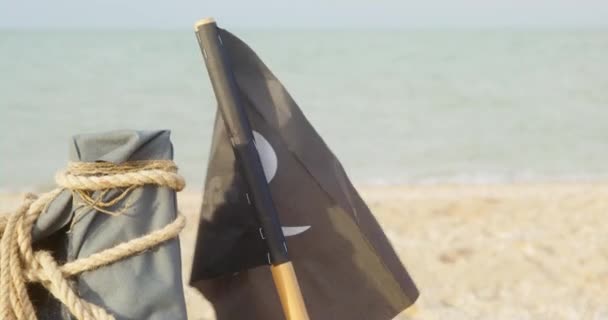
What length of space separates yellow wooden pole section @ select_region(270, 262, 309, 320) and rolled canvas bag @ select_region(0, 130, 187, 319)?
0.24m

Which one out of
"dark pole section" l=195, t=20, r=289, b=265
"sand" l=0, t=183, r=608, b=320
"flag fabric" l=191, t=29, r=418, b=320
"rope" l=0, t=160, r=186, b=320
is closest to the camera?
"rope" l=0, t=160, r=186, b=320

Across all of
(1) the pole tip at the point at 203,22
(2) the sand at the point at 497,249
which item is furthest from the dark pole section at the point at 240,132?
(2) the sand at the point at 497,249

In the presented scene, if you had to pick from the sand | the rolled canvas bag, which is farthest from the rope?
the sand

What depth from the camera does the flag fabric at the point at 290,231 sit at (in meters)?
1.59

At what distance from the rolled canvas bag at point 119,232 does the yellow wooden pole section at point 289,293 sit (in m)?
0.24

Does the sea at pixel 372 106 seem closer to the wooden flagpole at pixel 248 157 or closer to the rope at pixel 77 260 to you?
the wooden flagpole at pixel 248 157

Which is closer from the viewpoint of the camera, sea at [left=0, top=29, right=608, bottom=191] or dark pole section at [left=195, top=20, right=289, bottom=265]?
dark pole section at [left=195, top=20, right=289, bottom=265]

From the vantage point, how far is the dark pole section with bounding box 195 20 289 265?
1449 millimetres

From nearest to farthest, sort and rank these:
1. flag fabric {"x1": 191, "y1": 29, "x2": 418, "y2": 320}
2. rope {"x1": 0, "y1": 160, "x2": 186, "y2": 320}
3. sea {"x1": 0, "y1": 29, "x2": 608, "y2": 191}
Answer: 1. rope {"x1": 0, "y1": 160, "x2": 186, "y2": 320}
2. flag fabric {"x1": 191, "y1": 29, "x2": 418, "y2": 320}
3. sea {"x1": 0, "y1": 29, "x2": 608, "y2": 191}

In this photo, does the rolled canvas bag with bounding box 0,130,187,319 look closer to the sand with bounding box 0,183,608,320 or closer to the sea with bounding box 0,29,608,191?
the sand with bounding box 0,183,608,320

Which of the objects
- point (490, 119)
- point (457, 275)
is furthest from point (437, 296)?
point (490, 119)

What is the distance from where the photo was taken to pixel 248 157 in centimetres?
149

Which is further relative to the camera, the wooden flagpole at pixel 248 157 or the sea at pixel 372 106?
the sea at pixel 372 106

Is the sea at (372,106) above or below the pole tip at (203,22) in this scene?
below
